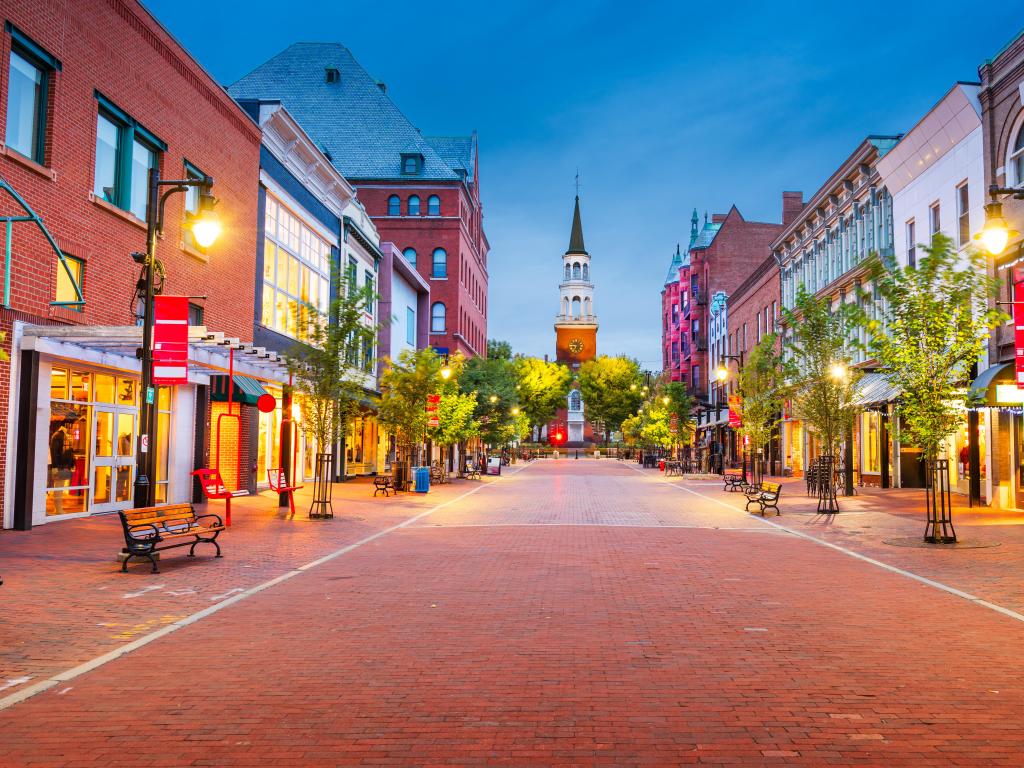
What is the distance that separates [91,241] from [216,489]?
219 inches

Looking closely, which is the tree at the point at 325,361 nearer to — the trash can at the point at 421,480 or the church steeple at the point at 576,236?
the trash can at the point at 421,480

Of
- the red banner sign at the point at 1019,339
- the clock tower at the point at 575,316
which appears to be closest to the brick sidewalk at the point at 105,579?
the red banner sign at the point at 1019,339

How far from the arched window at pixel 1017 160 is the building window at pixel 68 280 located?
21.8 metres

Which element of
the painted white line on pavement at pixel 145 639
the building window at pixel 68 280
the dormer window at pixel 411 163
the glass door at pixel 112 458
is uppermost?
the dormer window at pixel 411 163

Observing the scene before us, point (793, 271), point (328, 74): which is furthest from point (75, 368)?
point (328, 74)

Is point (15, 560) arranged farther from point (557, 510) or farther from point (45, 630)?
point (557, 510)

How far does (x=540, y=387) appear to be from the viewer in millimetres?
98875

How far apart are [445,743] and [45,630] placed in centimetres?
499

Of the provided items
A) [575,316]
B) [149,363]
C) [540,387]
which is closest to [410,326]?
[149,363]

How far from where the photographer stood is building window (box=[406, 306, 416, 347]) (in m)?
52.6

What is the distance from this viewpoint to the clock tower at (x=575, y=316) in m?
132

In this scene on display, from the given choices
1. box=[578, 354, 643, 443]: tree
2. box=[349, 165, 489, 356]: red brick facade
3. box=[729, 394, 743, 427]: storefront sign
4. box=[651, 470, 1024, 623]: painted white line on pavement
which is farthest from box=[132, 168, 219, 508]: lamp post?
box=[578, 354, 643, 443]: tree

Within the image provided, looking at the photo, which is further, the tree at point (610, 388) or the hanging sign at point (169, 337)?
the tree at point (610, 388)

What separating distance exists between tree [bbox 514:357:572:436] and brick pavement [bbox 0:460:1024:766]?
8328 centimetres
